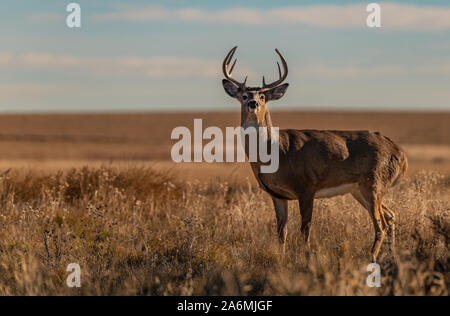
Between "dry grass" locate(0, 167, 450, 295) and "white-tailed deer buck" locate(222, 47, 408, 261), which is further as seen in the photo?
"white-tailed deer buck" locate(222, 47, 408, 261)

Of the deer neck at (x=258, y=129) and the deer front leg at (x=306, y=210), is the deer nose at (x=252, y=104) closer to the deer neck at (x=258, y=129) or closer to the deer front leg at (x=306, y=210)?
the deer neck at (x=258, y=129)

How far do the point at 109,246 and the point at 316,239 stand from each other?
2.97 meters

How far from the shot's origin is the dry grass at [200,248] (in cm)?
720

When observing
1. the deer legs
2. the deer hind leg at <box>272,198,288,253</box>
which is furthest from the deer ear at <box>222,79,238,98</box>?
the deer legs

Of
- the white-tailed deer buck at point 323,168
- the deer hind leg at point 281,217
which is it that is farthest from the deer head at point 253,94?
the deer hind leg at point 281,217

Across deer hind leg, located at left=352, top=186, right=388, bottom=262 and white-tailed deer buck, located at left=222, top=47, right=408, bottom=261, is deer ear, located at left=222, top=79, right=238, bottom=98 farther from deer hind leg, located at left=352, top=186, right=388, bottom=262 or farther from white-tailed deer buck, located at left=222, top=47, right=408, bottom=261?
deer hind leg, located at left=352, top=186, right=388, bottom=262

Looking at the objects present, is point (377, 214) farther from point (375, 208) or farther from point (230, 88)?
point (230, 88)

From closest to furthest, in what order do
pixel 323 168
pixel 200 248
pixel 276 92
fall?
pixel 200 248 → pixel 323 168 → pixel 276 92

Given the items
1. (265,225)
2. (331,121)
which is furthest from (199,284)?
(331,121)

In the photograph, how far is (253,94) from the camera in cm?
986

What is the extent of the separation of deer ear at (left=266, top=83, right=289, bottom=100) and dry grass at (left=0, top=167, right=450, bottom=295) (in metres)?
1.91

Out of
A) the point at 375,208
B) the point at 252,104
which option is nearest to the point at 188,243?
the point at 252,104

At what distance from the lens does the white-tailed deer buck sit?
9.62 meters

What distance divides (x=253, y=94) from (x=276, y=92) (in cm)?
72
